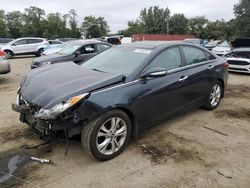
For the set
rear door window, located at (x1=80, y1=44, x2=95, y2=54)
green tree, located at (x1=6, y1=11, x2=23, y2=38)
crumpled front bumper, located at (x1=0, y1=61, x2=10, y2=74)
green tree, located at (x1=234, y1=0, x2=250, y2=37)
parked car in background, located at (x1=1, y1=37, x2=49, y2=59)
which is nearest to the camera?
crumpled front bumper, located at (x1=0, y1=61, x2=10, y2=74)

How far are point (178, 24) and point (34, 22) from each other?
35.0 meters

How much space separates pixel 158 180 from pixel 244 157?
140 cm

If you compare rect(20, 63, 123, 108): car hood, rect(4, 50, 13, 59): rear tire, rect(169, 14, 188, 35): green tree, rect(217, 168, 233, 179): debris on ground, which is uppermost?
rect(169, 14, 188, 35): green tree

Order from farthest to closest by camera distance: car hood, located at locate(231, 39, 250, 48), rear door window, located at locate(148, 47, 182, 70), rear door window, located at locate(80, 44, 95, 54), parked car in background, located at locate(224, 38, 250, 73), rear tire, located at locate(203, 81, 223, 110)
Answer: car hood, located at locate(231, 39, 250, 48) → parked car in background, located at locate(224, 38, 250, 73) → rear door window, located at locate(80, 44, 95, 54) → rear tire, located at locate(203, 81, 223, 110) → rear door window, located at locate(148, 47, 182, 70)

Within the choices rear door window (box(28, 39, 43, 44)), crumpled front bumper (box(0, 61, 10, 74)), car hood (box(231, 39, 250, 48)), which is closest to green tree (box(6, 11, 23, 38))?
rear door window (box(28, 39, 43, 44))

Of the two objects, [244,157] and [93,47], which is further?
[93,47]

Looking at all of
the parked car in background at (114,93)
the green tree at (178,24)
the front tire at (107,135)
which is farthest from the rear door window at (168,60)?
the green tree at (178,24)

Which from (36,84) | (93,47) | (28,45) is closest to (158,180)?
(36,84)

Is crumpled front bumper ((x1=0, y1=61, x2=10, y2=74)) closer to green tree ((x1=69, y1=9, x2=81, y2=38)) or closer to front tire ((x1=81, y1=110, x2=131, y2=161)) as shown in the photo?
front tire ((x1=81, y1=110, x2=131, y2=161))

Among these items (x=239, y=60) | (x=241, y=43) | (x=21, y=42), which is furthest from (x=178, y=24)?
(x=239, y=60)

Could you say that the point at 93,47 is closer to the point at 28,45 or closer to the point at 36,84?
the point at 36,84

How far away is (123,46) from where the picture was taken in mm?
4945

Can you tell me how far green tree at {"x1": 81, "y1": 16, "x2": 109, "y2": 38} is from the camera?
68438 millimetres

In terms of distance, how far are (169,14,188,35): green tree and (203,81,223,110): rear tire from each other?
214 feet
